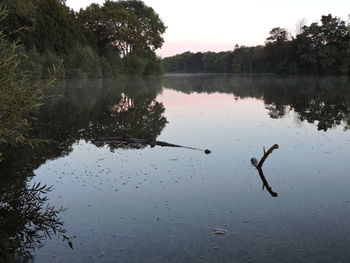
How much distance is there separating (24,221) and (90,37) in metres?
95.6

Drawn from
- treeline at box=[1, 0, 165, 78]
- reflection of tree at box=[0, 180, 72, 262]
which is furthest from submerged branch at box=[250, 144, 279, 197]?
treeline at box=[1, 0, 165, 78]

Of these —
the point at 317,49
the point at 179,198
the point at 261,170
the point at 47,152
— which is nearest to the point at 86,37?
the point at 317,49

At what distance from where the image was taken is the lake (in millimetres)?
8211

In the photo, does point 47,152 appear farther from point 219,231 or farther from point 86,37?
point 86,37

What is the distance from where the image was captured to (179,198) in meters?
11.5

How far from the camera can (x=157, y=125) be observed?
25.5 meters

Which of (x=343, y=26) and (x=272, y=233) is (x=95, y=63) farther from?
(x=272, y=233)

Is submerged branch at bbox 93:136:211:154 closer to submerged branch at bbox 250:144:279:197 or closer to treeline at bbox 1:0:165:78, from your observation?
submerged branch at bbox 250:144:279:197

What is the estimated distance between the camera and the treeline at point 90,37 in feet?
209

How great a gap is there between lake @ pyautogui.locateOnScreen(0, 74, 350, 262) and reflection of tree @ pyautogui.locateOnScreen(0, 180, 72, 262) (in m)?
0.03

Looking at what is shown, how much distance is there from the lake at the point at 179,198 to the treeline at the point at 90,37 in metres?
39.8

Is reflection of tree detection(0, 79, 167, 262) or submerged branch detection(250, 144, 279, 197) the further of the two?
submerged branch detection(250, 144, 279, 197)

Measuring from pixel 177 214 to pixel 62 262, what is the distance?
353cm

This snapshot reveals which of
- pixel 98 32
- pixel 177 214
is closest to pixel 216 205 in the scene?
pixel 177 214
